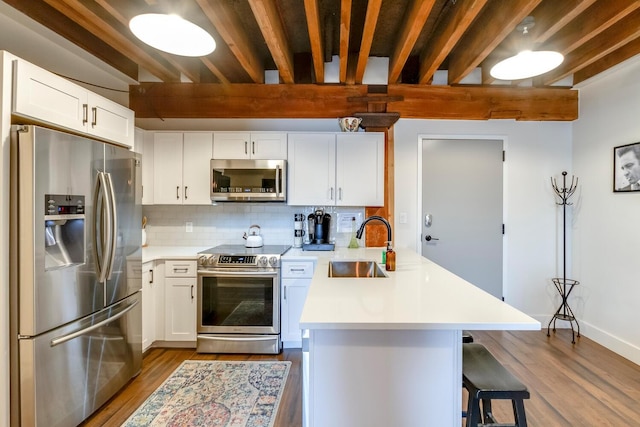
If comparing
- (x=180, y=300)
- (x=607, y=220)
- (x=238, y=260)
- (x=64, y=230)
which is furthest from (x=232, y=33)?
(x=607, y=220)

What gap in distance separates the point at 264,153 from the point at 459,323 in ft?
8.44

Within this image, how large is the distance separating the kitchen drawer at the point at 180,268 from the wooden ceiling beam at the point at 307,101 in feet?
4.95

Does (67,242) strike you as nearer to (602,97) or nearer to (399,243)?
(399,243)

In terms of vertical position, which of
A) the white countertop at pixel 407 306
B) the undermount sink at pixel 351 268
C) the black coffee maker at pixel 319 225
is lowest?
the undermount sink at pixel 351 268

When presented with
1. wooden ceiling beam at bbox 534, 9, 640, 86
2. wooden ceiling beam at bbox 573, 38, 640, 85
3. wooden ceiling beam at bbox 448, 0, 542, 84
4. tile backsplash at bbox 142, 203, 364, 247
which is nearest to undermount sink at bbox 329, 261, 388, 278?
tile backsplash at bbox 142, 203, 364, 247

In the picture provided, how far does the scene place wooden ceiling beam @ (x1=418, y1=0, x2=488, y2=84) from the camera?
2053 millimetres

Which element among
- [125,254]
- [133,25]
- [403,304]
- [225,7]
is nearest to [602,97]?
[403,304]

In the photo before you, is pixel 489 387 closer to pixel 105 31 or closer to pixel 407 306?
pixel 407 306

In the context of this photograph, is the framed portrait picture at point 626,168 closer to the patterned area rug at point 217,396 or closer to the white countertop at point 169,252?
the patterned area rug at point 217,396

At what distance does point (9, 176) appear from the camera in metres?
1.64

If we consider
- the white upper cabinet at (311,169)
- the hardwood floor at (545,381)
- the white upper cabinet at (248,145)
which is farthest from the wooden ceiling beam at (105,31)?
the hardwood floor at (545,381)

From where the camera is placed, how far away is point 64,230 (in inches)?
72.6

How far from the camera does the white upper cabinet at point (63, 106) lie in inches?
66.0

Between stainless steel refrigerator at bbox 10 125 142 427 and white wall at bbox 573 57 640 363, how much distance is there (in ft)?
13.9
